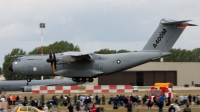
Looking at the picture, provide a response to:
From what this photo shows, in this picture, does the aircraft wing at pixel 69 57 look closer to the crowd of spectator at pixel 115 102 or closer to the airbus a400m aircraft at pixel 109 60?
the airbus a400m aircraft at pixel 109 60

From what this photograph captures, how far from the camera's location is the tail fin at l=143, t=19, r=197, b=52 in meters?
50.8

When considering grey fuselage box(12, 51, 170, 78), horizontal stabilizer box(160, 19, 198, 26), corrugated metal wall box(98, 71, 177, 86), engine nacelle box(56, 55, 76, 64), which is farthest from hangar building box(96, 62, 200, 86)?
engine nacelle box(56, 55, 76, 64)

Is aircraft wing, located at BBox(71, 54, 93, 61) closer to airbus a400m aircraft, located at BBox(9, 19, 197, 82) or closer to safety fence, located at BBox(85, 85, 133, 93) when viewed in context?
airbus a400m aircraft, located at BBox(9, 19, 197, 82)

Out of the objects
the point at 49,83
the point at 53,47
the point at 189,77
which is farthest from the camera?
the point at 53,47

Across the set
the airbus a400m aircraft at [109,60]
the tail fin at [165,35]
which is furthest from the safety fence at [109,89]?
the tail fin at [165,35]

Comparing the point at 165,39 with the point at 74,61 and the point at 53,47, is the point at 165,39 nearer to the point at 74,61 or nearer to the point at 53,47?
the point at 74,61

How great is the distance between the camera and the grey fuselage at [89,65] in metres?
50.6

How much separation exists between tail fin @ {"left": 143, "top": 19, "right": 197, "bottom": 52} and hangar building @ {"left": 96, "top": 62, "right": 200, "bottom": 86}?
51.0 m

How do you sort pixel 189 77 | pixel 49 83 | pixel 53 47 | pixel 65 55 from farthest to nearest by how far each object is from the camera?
pixel 53 47, pixel 189 77, pixel 49 83, pixel 65 55

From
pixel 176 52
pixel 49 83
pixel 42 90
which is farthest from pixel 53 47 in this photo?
pixel 42 90

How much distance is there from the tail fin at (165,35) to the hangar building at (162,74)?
51.0 metres

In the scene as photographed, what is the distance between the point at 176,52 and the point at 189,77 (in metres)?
54.2

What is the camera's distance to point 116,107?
4509 cm

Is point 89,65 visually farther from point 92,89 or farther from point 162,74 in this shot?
point 162,74
